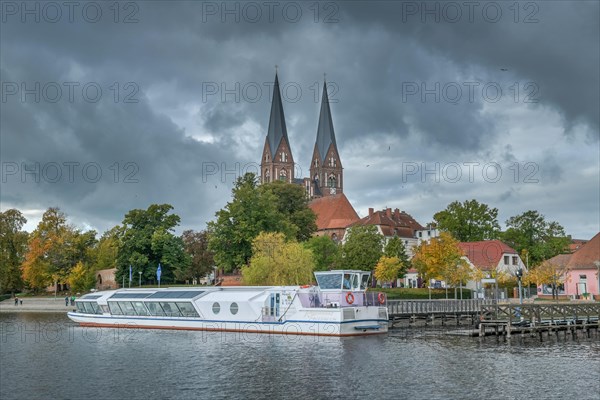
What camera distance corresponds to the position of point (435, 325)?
55250mm

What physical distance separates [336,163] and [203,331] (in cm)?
13340

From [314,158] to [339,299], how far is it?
137 meters

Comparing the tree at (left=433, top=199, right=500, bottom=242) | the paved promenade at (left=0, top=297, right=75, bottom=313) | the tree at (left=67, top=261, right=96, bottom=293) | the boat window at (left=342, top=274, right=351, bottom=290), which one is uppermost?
the tree at (left=433, top=199, right=500, bottom=242)

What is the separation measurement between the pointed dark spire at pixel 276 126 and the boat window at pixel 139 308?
105814 mm

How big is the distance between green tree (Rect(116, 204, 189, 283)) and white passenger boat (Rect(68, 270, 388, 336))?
3083 centimetres

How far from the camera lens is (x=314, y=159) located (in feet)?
595

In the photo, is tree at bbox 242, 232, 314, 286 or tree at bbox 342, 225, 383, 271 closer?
tree at bbox 242, 232, 314, 286

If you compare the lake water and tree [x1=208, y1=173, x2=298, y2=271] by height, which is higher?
tree [x1=208, y1=173, x2=298, y2=271]

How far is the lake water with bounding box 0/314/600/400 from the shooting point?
23.7m

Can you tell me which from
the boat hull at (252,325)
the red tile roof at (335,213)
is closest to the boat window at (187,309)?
the boat hull at (252,325)

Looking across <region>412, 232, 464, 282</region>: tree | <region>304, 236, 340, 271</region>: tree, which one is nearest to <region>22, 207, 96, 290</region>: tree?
<region>304, 236, 340, 271</region>: tree

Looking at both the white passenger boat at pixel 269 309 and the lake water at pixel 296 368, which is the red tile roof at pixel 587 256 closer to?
the white passenger boat at pixel 269 309

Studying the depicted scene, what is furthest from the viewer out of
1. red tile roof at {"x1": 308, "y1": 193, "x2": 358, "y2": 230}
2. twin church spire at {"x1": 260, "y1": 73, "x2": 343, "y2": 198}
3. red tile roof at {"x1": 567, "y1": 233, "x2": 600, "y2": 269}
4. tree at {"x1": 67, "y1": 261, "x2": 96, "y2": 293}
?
twin church spire at {"x1": 260, "y1": 73, "x2": 343, "y2": 198}

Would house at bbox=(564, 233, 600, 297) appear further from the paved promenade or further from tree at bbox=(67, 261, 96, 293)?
tree at bbox=(67, 261, 96, 293)
